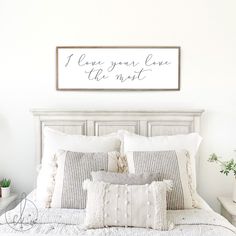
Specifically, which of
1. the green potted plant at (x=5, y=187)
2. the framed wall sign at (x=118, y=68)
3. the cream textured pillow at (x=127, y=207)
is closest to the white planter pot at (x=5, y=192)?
the green potted plant at (x=5, y=187)

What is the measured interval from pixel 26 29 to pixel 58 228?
1780 mm

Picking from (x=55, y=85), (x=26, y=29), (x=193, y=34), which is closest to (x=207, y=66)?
(x=193, y=34)

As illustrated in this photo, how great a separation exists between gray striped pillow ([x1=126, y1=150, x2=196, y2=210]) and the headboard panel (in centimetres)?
51

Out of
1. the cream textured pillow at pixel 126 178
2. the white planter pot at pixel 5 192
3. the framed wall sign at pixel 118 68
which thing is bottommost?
the white planter pot at pixel 5 192

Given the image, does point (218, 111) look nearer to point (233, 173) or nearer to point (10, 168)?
point (233, 173)

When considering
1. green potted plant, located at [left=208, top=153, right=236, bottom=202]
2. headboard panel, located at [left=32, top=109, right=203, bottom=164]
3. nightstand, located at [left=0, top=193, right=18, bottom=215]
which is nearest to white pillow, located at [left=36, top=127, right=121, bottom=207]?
headboard panel, located at [left=32, top=109, right=203, bottom=164]

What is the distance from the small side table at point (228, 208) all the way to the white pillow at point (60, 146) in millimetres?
916

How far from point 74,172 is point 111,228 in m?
0.53

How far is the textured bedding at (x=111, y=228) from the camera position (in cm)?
197

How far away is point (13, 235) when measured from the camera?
193cm

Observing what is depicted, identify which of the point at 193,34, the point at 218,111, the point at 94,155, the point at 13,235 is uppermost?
the point at 193,34

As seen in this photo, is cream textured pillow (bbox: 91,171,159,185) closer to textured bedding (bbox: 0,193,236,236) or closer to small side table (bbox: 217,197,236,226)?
textured bedding (bbox: 0,193,236,236)

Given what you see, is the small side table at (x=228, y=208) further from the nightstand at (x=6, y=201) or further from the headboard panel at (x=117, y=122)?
the nightstand at (x=6, y=201)

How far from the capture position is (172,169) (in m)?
2.48
